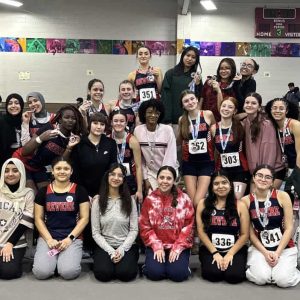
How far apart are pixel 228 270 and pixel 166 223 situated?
63cm

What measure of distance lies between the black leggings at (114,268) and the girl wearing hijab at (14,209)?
0.66 m

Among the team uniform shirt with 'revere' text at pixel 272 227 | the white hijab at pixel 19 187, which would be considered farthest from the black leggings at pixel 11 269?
the team uniform shirt with 'revere' text at pixel 272 227

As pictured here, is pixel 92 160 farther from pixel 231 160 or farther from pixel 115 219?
pixel 231 160

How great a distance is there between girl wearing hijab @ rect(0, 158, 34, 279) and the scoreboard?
25.6 feet

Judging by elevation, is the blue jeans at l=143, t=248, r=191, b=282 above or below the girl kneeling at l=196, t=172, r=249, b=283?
below

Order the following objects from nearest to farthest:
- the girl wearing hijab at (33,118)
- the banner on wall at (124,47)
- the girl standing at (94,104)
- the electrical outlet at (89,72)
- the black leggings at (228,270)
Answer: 1. the black leggings at (228,270)
2. the girl wearing hijab at (33,118)
3. the girl standing at (94,104)
4. the banner on wall at (124,47)
5. the electrical outlet at (89,72)

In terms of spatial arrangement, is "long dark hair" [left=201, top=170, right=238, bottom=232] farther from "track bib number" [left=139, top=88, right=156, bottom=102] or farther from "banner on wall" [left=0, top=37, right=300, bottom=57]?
"banner on wall" [left=0, top=37, right=300, bottom=57]

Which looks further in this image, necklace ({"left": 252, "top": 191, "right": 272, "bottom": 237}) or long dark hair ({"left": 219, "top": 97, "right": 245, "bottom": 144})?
long dark hair ({"left": 219, "top": 97, "right": 245, "bottom": 144})

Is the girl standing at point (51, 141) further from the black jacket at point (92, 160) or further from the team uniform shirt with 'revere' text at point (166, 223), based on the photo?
the team uniform shirt with 'revere' text at point (166, 223)

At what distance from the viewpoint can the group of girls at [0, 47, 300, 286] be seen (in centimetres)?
342

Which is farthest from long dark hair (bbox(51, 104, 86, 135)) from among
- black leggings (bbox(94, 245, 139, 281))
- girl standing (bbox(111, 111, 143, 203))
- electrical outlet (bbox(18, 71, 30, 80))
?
electrical outlet (bbox(18, 71, 30, 80))

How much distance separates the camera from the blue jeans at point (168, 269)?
3.36 metres

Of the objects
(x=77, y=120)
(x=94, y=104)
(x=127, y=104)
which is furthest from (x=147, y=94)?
(x=77, y=120)

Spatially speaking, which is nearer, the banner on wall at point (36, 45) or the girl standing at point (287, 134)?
the girl standing at point (287, 134)
